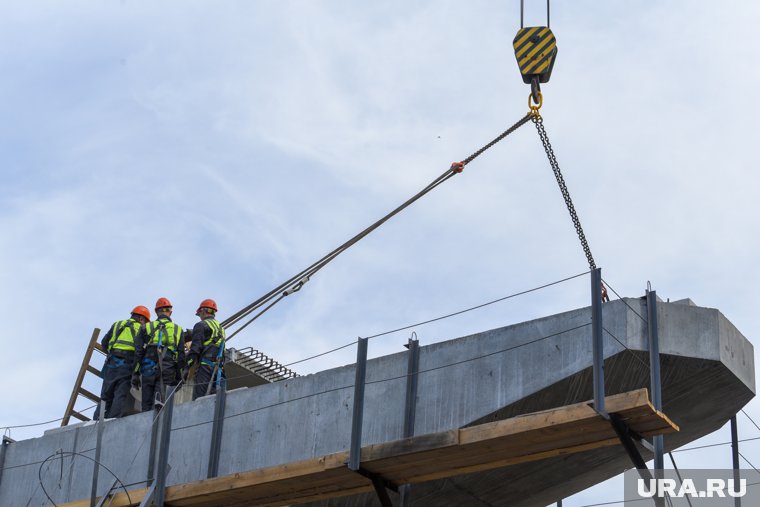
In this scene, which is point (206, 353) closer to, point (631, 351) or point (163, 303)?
point (163, 303)

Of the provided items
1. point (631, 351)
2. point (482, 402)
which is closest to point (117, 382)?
point (482, 402)

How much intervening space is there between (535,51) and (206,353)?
635 cm

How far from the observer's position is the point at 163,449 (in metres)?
17.2

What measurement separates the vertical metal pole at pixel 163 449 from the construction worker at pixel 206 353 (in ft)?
5.36

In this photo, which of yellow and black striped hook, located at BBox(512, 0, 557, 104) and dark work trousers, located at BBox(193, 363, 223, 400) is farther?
yellow and black striped hook, located at BBox(512, 0, 557, 104)

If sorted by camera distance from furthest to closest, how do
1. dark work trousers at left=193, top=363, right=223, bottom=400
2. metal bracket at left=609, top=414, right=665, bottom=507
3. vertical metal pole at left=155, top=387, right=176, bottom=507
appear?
dark work trousers at left=193, top=363, right=223, bottom=400 < vertical metal pole at left=155, top=387, right=176, bottom=507 < metal bracket at left=609, top=414, right=665, bottom=507

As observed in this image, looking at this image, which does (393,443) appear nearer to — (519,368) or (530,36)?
(519,368)

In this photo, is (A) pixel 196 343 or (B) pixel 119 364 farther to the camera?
(B) pixel 119 364

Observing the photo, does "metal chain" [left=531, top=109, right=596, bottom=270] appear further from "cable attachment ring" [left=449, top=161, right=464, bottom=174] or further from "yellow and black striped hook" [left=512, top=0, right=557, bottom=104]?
"cable attachment ring" [left=449, top=161, right=464, bottom=174]

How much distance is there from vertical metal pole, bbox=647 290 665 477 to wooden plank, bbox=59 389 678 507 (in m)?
0.37

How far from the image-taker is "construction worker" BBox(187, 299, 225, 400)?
19297 millimetres

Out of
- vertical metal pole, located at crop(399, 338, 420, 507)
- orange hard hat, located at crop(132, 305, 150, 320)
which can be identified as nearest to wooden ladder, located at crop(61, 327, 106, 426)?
orange hard hat, located at crop(132, 305, 150, 320)

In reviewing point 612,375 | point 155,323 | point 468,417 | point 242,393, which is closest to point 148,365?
point 155,323

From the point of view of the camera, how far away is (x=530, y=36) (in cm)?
2003
